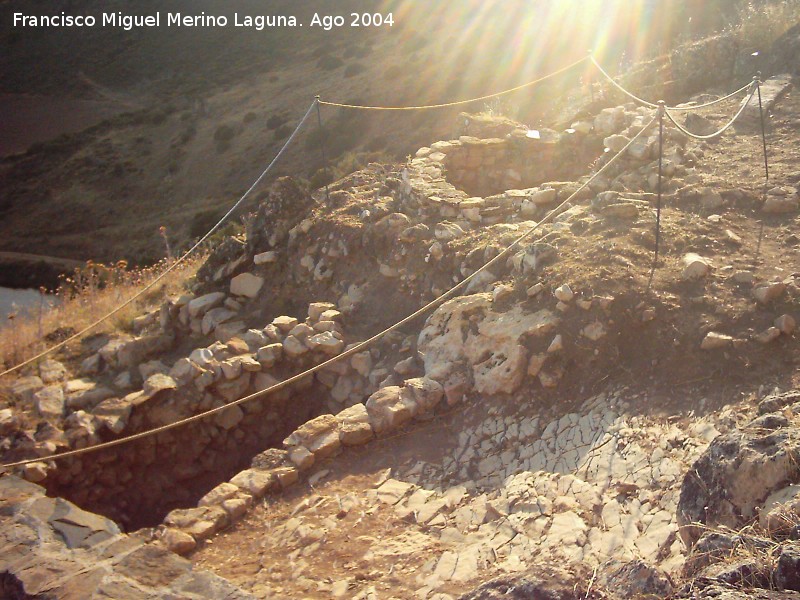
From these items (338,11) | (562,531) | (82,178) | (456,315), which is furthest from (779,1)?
(338,11)

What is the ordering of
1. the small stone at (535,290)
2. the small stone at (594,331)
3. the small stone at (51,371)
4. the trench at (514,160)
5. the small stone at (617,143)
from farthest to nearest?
the trench at (514,160), the small stone at (617,143), the small stone at (51,371), the small stone at (535,290), the small stone at (594,331)

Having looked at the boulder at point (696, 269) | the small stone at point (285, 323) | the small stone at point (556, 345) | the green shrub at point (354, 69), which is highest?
the green shrub at point (354, 69)

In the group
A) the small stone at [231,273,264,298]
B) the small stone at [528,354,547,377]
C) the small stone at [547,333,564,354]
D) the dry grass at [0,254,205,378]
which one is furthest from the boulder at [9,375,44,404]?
the small stone at [547,333,564,354]

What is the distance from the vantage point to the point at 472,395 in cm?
555

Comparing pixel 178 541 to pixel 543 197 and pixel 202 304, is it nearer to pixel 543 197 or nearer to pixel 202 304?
pixel 202 304

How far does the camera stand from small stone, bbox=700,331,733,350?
4.78m

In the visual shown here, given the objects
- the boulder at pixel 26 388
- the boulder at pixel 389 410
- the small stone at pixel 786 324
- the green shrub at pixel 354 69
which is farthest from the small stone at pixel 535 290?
→ the green shrub at pixel 354 69

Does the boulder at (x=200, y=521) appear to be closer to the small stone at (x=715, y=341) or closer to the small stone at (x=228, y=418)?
the small stone at (x=228, y=418)

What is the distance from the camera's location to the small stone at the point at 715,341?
4781 mm

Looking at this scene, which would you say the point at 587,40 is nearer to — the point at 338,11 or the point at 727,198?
the point at 727,198

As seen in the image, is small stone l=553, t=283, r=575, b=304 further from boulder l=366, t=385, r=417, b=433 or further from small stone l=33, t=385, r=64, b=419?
small stone l=33, t=385, r=64, b=419

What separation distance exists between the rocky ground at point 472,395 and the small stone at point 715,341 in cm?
1

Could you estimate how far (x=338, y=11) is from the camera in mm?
37406

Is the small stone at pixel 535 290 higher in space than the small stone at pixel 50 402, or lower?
higher
